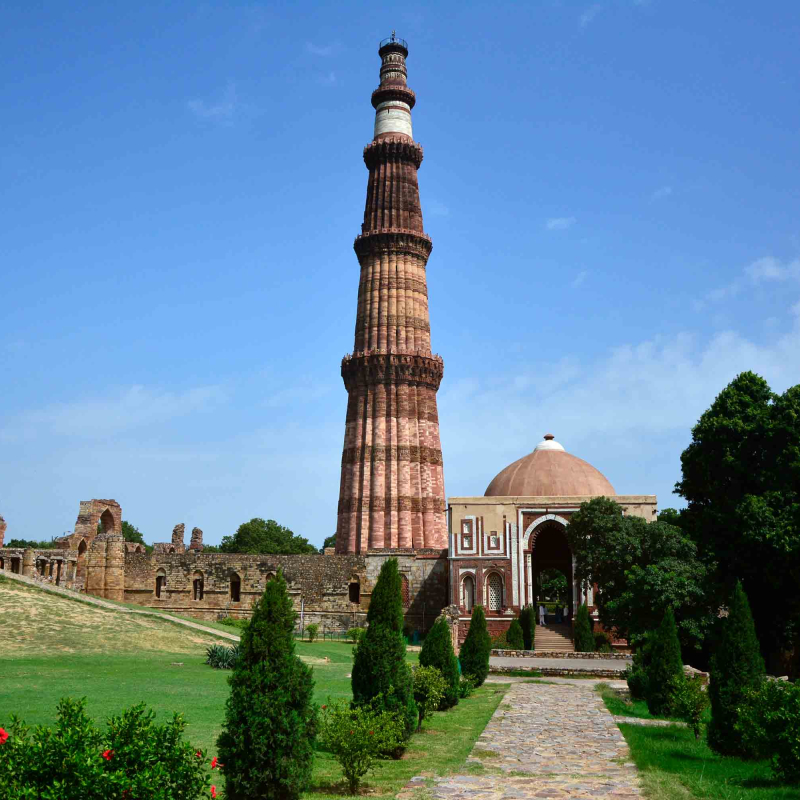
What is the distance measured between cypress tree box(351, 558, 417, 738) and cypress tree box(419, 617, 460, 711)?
3.02m

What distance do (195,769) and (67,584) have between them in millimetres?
32354

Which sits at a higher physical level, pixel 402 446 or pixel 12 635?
pixel 402 446

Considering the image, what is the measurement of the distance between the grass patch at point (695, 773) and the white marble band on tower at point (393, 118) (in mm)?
34831

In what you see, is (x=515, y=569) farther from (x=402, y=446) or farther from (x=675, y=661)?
(x=675, y=661)

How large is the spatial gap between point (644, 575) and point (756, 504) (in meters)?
3.78

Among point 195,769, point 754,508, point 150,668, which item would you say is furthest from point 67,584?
point 195,769

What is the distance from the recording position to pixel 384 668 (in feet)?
36.2

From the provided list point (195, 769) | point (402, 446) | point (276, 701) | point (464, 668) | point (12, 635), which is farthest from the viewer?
point (402, 446)

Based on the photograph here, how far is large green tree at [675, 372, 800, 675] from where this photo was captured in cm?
2258

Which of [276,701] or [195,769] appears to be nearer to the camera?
[195,769]

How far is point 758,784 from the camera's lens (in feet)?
29.2

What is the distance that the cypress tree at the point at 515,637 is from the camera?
93.9 ft

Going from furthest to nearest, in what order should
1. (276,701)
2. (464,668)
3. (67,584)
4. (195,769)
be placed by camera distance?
(67,584), (464,668), (276,701), (195,769)

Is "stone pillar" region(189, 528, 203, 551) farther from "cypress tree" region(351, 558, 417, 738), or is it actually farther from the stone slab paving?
"cypress tree" region(351, 558, 417, 738)
